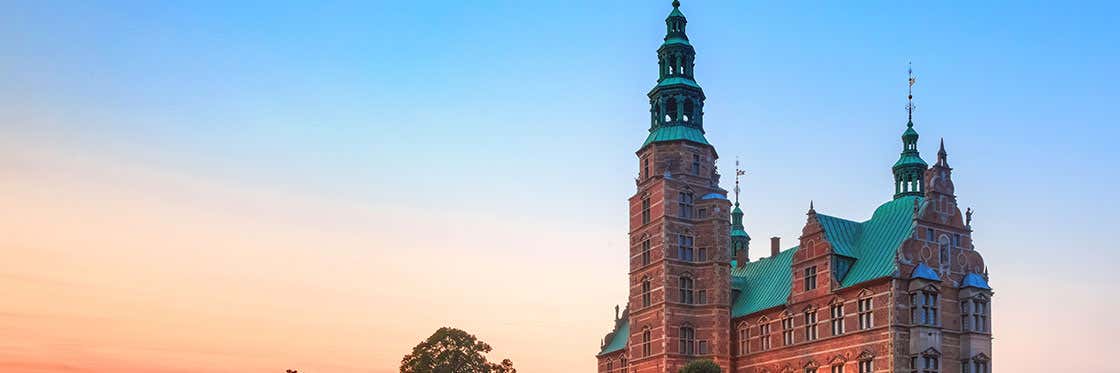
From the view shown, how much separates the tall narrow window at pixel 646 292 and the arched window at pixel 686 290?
2899mm

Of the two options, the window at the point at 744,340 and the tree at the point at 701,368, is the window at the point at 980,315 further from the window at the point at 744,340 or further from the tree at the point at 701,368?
the window at the point at 744,340

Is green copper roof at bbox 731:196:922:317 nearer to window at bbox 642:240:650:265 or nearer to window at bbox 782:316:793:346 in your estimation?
window at bbox 782:316:793:346

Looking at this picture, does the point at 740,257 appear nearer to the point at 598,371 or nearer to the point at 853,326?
the point at 598,371

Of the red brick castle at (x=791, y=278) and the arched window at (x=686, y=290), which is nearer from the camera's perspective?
the red brick castle at (x=791, y=278)

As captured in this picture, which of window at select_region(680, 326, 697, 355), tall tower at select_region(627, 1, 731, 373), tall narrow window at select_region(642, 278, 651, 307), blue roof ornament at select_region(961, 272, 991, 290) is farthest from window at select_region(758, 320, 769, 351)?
blue roof ornament at select_region(961, 272, 991, 290)

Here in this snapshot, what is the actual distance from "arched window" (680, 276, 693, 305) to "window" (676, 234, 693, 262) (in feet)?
4.87

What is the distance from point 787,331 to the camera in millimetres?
84312

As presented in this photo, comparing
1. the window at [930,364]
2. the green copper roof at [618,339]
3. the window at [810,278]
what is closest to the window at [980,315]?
the window at [930,364]

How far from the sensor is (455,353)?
323 ft

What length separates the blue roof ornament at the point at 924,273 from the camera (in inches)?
2901

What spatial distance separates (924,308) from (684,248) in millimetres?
21520

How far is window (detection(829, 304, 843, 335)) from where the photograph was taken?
258 feet

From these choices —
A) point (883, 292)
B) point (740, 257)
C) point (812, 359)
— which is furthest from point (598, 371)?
point (883, 292)

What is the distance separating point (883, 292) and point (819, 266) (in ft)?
22.4
